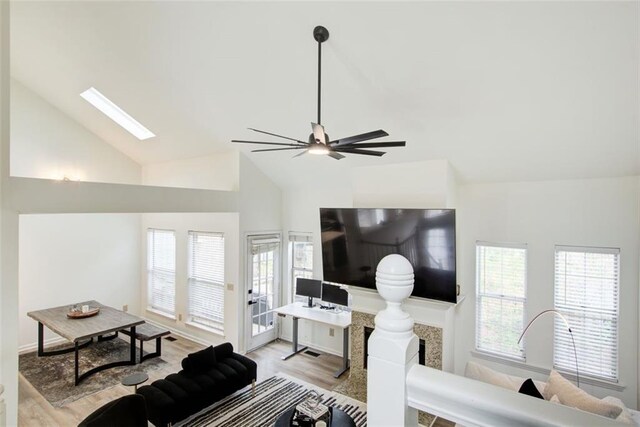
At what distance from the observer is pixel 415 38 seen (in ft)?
9.78

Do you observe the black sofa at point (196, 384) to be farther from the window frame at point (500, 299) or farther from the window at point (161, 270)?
the window frame at point (500, 299)

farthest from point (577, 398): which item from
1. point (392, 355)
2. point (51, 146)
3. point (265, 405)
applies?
point (51, 146)

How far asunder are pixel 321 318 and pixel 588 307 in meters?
3.67

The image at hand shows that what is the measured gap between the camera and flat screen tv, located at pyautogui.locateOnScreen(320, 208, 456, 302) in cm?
385

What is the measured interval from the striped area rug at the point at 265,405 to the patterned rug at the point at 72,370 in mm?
1829

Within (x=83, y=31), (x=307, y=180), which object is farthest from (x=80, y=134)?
(x=307, y=180)

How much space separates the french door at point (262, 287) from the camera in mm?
6129

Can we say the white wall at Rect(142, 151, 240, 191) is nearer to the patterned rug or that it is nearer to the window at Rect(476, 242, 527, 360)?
the patterned rug

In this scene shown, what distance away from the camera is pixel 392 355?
2.51 ft

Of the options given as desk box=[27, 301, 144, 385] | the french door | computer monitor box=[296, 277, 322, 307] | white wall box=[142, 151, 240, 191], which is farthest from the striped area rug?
white wall box=[142, 151, 240, 191]

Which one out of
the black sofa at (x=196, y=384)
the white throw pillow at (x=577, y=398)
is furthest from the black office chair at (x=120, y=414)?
the white throw pillow at (x=577, y=398)

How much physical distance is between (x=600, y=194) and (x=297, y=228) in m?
4.65

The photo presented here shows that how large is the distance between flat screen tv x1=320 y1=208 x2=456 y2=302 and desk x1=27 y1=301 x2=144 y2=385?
347 cm

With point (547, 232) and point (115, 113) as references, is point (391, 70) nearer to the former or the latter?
point (547, 232)
